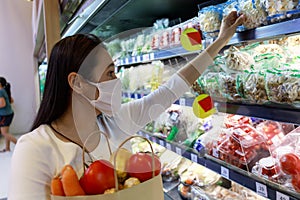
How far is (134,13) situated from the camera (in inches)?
79.3

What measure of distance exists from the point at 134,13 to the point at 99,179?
1.47 meters

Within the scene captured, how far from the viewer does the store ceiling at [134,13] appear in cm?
180

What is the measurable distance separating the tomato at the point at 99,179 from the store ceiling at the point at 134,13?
1.01 meters

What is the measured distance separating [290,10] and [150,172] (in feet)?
2.23

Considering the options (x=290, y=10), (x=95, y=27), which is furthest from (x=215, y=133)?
(x=95, y=27)

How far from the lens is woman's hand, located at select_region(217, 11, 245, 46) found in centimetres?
115

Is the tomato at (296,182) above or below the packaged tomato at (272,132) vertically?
below

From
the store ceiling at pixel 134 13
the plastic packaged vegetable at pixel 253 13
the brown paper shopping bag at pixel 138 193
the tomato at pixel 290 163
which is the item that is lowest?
the tomato at pixel 290 163

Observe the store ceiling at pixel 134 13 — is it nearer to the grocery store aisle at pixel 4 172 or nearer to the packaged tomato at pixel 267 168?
the packaged tomato at pixel 267 168

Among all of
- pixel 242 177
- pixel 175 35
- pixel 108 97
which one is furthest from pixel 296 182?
pixel 175 35

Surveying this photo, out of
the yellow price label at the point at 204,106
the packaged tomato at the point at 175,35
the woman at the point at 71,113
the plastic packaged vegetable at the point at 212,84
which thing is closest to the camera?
the woman at the point at 71,113

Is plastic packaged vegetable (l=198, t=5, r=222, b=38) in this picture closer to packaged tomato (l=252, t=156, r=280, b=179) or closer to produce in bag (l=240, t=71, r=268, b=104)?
produce in bag (l=240, t=71, r=268, b=104)

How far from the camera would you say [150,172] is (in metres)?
0.87

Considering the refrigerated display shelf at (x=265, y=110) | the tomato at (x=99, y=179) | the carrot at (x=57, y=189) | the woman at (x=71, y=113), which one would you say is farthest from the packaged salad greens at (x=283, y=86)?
the carrot at (x=57, y=189)
